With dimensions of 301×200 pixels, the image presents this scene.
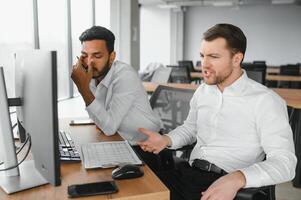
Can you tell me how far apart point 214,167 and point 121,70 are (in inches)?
31.9

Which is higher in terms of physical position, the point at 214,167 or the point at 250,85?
the point at 250,85

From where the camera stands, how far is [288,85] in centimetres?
623

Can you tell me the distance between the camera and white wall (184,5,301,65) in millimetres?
10727

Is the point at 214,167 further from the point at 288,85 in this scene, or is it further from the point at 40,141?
the point at 288,85

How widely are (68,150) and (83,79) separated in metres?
0.43

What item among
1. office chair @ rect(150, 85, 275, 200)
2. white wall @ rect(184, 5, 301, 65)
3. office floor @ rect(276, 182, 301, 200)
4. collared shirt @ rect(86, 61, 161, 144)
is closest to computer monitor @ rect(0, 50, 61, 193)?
collared shirt @ rect(86, 61, 161, 144)

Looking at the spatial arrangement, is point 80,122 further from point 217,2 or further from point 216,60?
point 217,2

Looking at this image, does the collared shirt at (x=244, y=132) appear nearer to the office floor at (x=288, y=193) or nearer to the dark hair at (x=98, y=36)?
the dark hair at (x=98, y=36)

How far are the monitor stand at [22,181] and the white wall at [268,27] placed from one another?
33.0 ft

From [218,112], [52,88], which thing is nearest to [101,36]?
[218,112]

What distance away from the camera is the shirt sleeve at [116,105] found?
171 cm

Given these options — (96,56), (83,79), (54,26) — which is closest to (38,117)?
(83,79)

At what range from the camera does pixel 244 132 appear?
5.01 ft

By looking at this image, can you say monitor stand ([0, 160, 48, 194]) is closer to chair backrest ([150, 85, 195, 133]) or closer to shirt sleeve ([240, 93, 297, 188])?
shirt sleeve ([240, 93, 297, 188])
